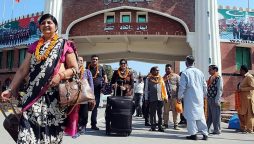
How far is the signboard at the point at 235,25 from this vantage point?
69.6 feet

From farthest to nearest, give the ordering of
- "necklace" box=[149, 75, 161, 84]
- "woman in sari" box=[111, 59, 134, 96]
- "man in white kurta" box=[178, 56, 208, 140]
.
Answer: "necklace" box=[149, 75, 161, 84] → "woman in sari" box=[111, 59, 134, 96] → "man in white kurta" box=[178, 56, 208, 140]

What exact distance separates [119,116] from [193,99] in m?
1.63

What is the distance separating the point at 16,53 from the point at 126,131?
2208 cm

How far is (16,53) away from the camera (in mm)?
26453

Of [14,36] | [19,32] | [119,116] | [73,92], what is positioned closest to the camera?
[73,92]

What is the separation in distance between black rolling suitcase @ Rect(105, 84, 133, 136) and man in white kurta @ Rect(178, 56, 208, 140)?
3.92ft

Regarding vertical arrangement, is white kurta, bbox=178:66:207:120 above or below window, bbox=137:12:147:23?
below

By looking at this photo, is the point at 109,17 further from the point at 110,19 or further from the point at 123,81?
the point at 123,81

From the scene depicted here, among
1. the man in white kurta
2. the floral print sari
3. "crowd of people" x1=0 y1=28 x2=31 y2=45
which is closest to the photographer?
the floral print sari

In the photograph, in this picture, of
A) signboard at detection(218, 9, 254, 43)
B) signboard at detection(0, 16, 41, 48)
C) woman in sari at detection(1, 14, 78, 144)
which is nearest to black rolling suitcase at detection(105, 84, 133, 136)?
woman in sari at detection(1, 14, 78, 144)

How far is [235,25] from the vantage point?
835 inches

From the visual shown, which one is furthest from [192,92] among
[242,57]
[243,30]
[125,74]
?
[242,57]

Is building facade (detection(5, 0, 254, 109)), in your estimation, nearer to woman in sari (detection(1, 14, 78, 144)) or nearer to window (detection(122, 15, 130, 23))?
window (detection(122, 15, 130, 23))

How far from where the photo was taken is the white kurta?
6.67 m
